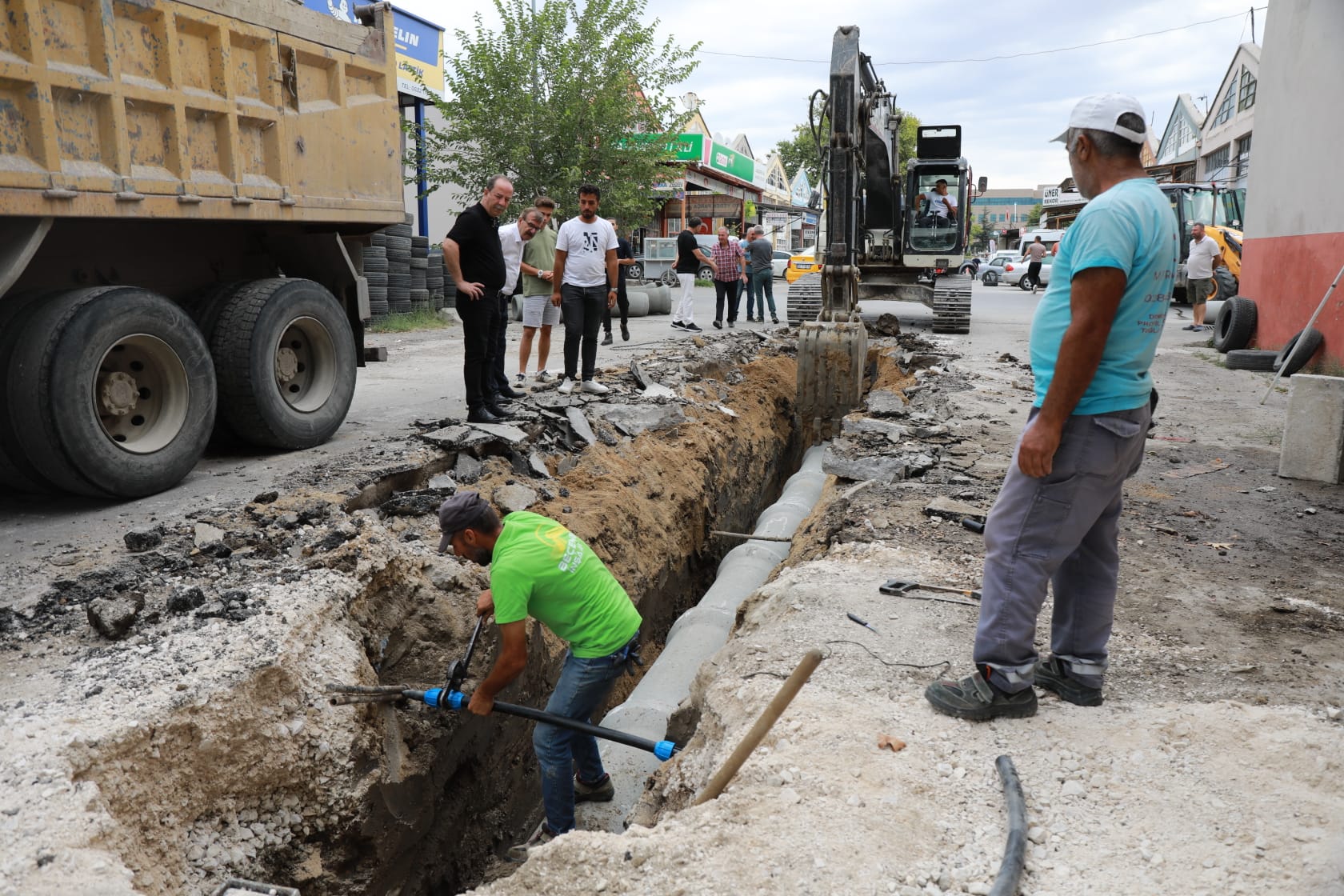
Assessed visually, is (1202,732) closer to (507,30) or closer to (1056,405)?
(1056,405)

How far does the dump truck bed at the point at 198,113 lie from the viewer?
176 inches

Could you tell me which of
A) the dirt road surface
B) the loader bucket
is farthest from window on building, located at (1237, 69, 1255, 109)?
the dirt road surface

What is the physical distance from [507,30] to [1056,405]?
1757 centimetres

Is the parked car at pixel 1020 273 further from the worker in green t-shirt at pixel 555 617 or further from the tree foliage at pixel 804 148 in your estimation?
the worker in green t-shirt at pixel 555 617

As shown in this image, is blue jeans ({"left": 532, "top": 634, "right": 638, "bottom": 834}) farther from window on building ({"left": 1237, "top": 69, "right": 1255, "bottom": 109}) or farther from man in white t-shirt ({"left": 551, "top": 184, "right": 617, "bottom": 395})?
window on building ({"left": 1237, "top": 69, "right": 1255, "bottom": 109})

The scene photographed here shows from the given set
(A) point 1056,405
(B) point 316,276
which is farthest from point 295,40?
(A) point 1056,405

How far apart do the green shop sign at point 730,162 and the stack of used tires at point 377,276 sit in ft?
63.4

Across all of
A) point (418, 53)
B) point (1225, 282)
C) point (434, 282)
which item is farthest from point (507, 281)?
point (1225, 282)

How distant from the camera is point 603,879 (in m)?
2.53

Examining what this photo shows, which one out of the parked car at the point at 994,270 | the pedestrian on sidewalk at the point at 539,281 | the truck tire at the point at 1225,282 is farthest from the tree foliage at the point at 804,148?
the pedestrian on sidewalk at the point at 539,281

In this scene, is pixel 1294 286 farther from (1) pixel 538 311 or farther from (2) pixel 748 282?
(1) pixel 538 311

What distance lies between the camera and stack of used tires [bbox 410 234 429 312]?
1673 cm

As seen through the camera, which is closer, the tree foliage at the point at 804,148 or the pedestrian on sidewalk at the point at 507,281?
the pedestrian on sidewalk at the point at 507,281

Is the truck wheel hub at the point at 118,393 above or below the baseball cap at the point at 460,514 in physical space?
above
